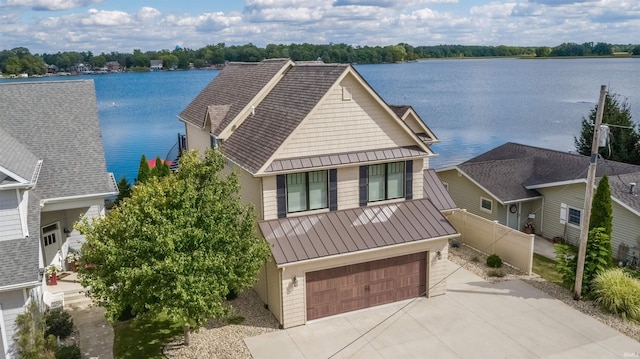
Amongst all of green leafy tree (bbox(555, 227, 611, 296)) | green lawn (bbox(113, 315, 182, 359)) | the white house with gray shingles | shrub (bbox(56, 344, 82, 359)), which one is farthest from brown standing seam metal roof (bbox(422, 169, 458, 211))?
shrub (bbox(56, 344, 82, 359))

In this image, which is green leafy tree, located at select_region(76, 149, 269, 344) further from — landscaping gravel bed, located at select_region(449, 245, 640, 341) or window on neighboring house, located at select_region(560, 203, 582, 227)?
window on neighboring house, located at select_region(560, 203, 582, 227)

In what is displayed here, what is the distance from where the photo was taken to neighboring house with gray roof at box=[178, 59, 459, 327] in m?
18.3

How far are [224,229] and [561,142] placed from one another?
57201 mm

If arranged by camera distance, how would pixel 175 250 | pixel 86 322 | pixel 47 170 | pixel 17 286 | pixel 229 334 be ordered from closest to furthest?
1. pixel 175 250
2. pixel 17 286
3. pixel 229 334
4. pixel 86 322
5. pixel 47 170

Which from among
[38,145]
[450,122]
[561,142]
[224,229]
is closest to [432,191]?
[224,229]

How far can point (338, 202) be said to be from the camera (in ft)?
64.5

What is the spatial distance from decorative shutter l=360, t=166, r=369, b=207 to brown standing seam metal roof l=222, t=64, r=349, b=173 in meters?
3.10

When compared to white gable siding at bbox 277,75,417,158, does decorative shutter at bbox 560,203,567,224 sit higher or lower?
lower

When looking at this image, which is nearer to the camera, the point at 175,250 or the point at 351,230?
the point at 175,250

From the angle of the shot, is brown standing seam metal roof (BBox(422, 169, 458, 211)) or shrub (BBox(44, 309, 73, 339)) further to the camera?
brown standing seam metal roof (BBox(422, 169, 458, 211))

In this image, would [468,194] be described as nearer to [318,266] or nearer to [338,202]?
[338,202]

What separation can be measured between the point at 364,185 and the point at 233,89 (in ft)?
37.4

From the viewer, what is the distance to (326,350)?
16781 mm

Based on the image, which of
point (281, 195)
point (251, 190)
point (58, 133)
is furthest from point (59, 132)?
point (281, 195)
